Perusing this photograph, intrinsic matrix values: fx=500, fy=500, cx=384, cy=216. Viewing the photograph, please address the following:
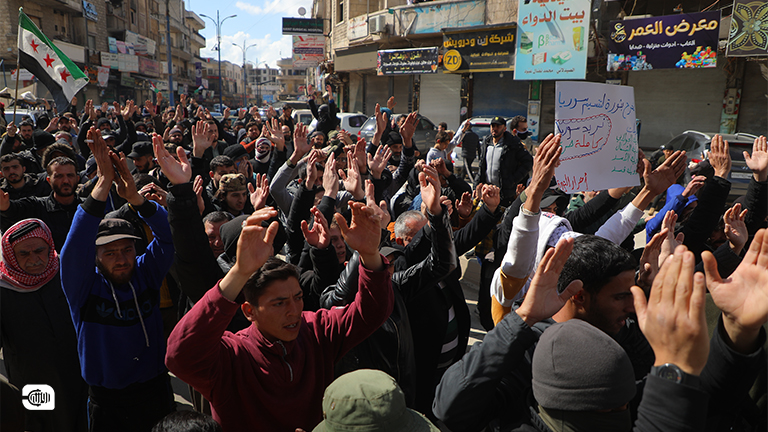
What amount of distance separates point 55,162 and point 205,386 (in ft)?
10.0

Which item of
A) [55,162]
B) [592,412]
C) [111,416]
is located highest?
[55,162]

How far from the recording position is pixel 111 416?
8.03 ft

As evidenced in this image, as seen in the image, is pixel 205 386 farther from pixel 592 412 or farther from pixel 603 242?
pixel 603 242

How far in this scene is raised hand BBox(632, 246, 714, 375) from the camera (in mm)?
1151

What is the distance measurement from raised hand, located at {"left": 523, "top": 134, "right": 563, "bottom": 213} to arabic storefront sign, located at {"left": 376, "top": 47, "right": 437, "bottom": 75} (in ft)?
62.3

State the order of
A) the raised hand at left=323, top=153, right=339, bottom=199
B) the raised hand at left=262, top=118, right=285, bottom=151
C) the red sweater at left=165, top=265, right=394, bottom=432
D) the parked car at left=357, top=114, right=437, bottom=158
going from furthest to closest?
1. the parked car at left=357, top=114, right=437, bottom=158
2. the raised hand at left=262, top=118, right=285, bottom=151
3. the raised hand at left=323, top=153, right=339, bottom=199
4. the red sweater at left=165, top=265, right=394, bottom=432

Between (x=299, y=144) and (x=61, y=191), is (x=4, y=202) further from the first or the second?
(x=299, y=144)

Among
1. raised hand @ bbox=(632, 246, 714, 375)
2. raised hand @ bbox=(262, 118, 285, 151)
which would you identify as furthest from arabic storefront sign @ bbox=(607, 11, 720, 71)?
raised hand @ bbox=(632, 246, 714, 375)

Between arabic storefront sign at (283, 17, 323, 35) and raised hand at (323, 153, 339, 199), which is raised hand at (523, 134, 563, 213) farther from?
arabic storefront sign at (283, 17, 323, 35)

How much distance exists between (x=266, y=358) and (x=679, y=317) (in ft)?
4.59

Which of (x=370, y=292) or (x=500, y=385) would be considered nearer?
(x=500, y=385)

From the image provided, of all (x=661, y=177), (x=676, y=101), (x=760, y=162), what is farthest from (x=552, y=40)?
(x=661, y=177)

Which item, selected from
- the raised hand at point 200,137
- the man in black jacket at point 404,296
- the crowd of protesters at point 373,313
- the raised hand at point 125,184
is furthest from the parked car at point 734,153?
the raised hand at point 125,184

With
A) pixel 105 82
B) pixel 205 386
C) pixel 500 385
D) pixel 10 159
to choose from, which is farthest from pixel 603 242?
pixel 105 82
